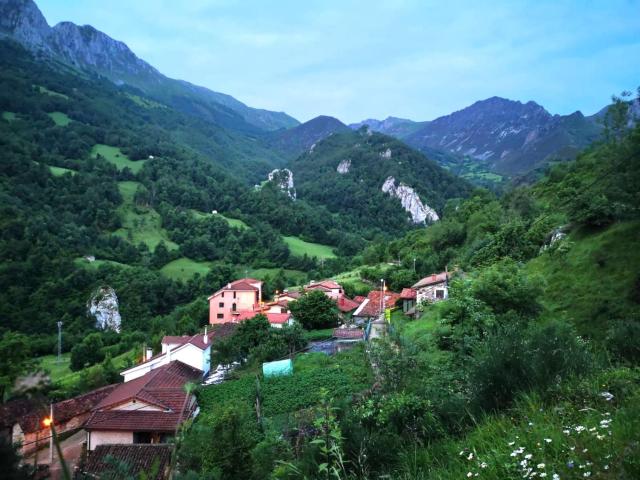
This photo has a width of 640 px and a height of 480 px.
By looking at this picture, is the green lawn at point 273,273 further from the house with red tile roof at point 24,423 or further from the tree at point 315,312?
the house with red tile roof at point 24,423

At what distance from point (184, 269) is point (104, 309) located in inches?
735

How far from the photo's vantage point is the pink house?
47781 mm

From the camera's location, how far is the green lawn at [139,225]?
8512cm

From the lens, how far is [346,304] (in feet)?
129

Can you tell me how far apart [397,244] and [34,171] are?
7961cm

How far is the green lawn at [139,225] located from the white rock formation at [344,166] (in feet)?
248

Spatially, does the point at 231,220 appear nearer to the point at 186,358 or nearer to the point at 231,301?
the point at 231,301

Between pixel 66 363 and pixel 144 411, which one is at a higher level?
pixel 144 411

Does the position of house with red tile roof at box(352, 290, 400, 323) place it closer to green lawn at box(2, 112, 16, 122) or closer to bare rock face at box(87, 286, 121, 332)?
bare rock face at box(87, 286, 121, 332)

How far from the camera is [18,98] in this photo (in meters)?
136

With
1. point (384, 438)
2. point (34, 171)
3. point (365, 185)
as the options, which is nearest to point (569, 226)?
point (384, 438)

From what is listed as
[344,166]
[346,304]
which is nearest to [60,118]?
[344,166]

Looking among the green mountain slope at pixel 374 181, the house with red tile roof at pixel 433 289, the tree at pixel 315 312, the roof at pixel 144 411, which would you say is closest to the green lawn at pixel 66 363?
the tree at pixel 315 312

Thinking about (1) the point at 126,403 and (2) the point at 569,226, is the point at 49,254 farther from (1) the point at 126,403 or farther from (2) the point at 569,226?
(2) the point at 569,226
